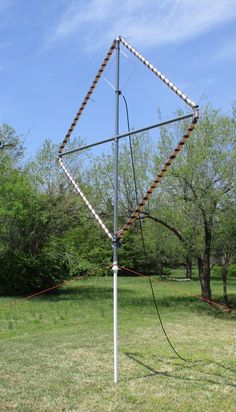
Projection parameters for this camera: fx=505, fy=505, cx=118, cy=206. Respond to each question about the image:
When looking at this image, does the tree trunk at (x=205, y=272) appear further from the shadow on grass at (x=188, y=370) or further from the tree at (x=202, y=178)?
the shadow on grass at (x=188, y=370)

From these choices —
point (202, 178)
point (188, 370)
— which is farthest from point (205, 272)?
point (188, 370)

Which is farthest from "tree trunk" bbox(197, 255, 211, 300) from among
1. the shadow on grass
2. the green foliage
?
the shadow on grass

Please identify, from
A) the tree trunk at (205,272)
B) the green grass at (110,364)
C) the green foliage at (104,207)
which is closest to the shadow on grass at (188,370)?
the green grass at (110,364)

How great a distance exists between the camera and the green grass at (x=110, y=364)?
18.1ft

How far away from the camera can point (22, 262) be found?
2025 cm

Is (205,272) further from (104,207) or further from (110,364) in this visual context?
(110,364)

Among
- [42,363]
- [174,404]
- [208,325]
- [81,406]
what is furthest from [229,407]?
[208,325]

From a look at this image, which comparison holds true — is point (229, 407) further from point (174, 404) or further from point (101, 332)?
point (101, 332)

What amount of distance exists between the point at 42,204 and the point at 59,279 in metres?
3.29

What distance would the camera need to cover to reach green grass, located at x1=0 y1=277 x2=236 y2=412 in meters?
5.53

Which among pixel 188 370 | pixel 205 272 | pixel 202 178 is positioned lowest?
pixel 188 370

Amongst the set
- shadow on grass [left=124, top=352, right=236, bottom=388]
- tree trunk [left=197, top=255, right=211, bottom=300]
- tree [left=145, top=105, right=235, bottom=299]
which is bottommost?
shadow on grass [left=124, top=352, right=236, bottom=388]

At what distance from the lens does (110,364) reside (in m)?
7.27

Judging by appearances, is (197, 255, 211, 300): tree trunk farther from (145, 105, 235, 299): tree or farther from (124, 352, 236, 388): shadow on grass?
(124, 352, 236, 388): shadow on grass
